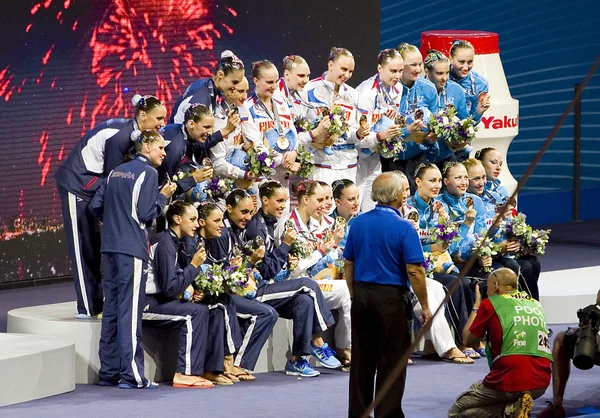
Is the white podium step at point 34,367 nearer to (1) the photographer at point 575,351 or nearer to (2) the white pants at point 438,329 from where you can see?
(2) the white pants at point 438,329

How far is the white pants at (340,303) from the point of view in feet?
28.6

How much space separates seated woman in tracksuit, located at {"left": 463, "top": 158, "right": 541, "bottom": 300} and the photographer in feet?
6.10

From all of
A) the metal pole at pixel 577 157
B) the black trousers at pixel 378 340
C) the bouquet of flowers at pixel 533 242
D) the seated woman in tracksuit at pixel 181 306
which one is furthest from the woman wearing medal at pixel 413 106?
the metal pole at pixel 577 157

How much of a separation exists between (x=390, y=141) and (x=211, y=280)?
79.9 inches

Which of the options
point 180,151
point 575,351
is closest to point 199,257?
point 180,151

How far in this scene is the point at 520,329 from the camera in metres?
7.04

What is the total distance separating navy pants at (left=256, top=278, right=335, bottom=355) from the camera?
8.41 m

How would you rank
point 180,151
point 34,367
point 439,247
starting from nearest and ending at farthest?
point 34,367 → point 180,151 → point 439,247

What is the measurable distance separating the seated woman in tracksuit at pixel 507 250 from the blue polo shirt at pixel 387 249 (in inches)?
110

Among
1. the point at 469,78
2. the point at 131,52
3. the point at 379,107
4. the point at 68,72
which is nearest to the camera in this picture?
the point at 379,107

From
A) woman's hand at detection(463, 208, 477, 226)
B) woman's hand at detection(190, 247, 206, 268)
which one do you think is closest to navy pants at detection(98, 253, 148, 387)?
woman's hand at detection(190, 247, 206, 268)

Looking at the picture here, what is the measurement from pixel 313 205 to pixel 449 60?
6.46 feet

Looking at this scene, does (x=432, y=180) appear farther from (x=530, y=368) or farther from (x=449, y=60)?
(x=530, y=368)

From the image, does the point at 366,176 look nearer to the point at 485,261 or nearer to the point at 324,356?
the point at 485,261
